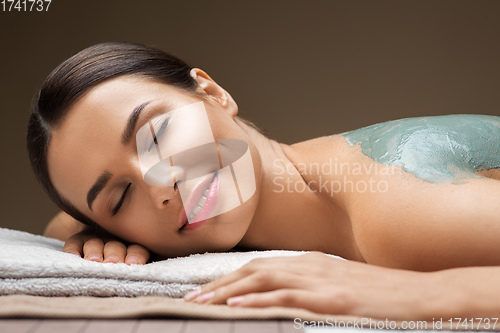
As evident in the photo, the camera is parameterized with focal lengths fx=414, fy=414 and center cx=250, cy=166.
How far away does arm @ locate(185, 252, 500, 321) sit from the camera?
0.55m

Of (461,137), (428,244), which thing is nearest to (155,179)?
(428,244)

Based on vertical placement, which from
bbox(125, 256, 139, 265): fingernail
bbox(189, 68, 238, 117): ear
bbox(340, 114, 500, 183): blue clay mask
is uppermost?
bbox(189, 68, 238, 117): ear

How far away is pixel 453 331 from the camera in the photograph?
54 cm

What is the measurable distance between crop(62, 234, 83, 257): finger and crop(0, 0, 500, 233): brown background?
106cm

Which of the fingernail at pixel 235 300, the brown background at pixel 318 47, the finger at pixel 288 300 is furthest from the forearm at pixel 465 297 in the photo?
the brown background at pixel 318 47

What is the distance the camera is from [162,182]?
2.75ft

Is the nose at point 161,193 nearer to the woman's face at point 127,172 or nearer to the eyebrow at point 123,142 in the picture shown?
the woman's face at point 127,172

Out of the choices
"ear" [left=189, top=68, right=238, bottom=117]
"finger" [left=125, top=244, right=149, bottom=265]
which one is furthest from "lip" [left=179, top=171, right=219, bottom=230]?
"ear" [left=189, top=68, right=238, bottom=117]

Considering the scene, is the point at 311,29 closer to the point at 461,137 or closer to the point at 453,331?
the point at 461,137

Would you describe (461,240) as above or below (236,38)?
below

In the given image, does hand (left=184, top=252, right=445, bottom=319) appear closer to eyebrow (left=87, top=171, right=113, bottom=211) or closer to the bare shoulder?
the bare shoulder

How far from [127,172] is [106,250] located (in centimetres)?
21

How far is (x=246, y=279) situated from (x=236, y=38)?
5.25 feet

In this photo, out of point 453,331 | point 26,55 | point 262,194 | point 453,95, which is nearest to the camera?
point 453,331
